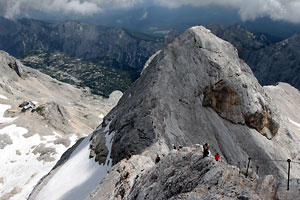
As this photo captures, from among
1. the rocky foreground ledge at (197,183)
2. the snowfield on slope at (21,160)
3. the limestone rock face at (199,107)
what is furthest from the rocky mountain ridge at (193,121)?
the snowfield on slope at (21,160)

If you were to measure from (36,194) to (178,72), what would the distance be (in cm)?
3986

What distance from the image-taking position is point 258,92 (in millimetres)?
61188

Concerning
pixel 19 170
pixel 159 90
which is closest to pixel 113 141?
pixel 159 90

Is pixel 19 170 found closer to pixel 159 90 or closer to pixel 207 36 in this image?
pixel 159 90

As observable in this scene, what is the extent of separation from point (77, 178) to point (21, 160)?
48.6 m

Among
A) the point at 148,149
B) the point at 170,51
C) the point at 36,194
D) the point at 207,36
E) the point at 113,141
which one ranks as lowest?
the point at 36,194

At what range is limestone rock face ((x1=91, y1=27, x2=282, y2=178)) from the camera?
4812cm

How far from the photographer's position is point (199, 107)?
180 feet

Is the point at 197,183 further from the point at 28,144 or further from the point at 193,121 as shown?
the point at 28,144

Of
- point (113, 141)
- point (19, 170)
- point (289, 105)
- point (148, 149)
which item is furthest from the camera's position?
point (289, 105)

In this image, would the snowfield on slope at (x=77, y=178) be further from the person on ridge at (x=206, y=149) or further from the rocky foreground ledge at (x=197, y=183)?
the person on ridge at (x=206, y=149)

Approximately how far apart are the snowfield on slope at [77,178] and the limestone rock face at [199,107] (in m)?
Result: 2.73

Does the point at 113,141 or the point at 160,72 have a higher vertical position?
the point at 160,72

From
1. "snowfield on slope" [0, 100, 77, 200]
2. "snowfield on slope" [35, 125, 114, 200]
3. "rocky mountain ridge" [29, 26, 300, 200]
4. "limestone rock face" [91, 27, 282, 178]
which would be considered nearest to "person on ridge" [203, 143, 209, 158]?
"rocky mountain ridge" [29, 26, 300, 200]
